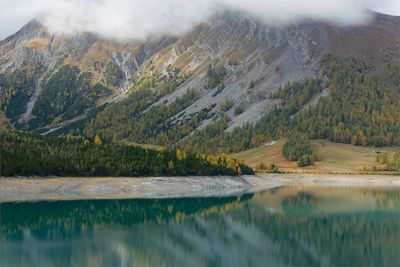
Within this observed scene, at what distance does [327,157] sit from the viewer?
172750mm

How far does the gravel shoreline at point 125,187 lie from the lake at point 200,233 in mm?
4720

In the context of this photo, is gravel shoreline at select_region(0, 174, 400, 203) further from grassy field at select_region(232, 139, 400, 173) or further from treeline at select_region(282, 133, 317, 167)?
treeline at select_region(282, 133, 317, 167)

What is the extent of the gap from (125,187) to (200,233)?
39.1 metres

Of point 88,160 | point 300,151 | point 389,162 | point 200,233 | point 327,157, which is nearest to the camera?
point 200,233

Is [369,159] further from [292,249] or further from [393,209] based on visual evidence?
[292,249]

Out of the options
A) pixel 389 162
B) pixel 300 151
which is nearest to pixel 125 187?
pixel 389 162

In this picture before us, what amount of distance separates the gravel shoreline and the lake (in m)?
4.72

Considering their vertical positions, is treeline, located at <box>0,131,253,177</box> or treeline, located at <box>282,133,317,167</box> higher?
treeline, located at <box>282,133,317,167</box>

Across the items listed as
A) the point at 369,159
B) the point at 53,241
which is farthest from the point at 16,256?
the point at 369,159

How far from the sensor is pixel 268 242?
167 feet

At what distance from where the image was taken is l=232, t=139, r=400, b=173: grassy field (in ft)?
524

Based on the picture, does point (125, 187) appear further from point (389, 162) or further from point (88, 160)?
point (389, 162)

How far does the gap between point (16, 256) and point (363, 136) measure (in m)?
165

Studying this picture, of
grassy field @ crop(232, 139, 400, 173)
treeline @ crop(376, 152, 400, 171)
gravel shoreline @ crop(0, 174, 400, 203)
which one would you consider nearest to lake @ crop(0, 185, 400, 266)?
gravel shoreline @ crop(0, 174, 400, 203)
